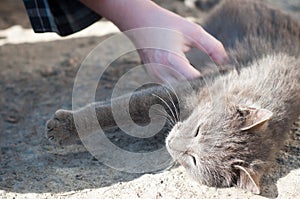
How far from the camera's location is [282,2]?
3.96 meters

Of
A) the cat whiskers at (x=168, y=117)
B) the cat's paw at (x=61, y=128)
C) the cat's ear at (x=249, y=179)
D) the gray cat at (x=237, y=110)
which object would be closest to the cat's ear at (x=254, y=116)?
the gray cat at (x=237, y=110)

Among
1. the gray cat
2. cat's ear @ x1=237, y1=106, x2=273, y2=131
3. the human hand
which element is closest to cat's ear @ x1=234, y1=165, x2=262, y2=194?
the gray cat

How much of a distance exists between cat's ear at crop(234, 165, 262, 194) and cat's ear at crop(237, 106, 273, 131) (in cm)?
17

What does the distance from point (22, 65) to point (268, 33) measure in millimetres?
1460

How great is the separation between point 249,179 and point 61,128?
0.83 m

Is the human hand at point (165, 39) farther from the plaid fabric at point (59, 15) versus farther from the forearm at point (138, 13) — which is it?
the plaid fabric at point (59, 15)

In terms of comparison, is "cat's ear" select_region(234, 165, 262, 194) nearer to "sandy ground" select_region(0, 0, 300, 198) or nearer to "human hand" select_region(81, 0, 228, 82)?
"sandy ground" select_region(0, 0, 300, 198)

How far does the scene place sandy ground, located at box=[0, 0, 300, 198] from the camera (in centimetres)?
196

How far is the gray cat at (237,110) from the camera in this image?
6.53ft

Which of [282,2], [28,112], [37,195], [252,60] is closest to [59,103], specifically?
[28,112]

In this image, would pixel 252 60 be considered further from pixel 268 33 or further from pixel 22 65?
pixel 22 65

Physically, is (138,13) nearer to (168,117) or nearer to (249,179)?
(168,117)

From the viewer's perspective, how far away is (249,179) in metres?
1.90

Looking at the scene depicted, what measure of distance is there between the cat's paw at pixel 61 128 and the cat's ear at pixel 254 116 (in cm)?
73
